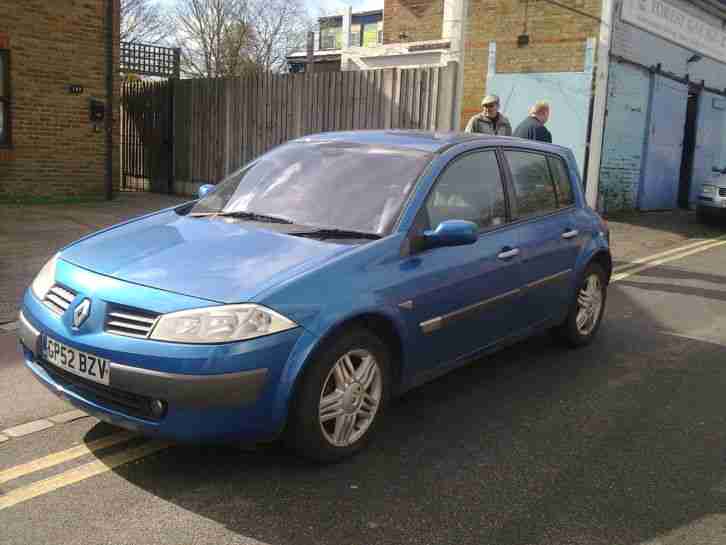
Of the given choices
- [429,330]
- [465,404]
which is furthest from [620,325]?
[429,330]

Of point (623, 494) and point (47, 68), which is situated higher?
point (47, 68)

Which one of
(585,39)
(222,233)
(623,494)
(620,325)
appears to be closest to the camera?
(623,494)

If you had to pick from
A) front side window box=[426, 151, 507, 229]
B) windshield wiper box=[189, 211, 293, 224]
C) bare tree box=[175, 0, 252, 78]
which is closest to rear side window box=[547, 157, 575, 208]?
front side window box=[426, 151, 507, 229]

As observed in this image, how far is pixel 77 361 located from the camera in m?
3.48

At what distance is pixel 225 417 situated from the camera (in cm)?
333

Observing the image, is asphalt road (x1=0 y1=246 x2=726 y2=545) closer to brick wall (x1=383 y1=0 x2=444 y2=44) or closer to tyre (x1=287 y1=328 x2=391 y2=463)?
tyre (x1=287 y1=328 x2=391 y2=463)

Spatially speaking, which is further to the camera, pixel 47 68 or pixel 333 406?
pixel 47 68

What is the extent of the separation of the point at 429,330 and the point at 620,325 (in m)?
3.45

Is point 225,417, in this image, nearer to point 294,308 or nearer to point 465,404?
point 294,308

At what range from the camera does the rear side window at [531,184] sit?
521cm

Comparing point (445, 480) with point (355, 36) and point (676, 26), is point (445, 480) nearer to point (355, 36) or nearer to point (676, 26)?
point (676, 26)

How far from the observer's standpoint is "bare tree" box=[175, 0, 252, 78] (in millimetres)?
39219

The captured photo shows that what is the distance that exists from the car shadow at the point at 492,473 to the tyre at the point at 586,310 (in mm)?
756

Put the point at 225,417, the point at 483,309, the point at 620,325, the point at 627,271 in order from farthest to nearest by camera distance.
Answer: the point at 627,271 → the point at 620,325 → the point at 483,309 → the point at 225,417
